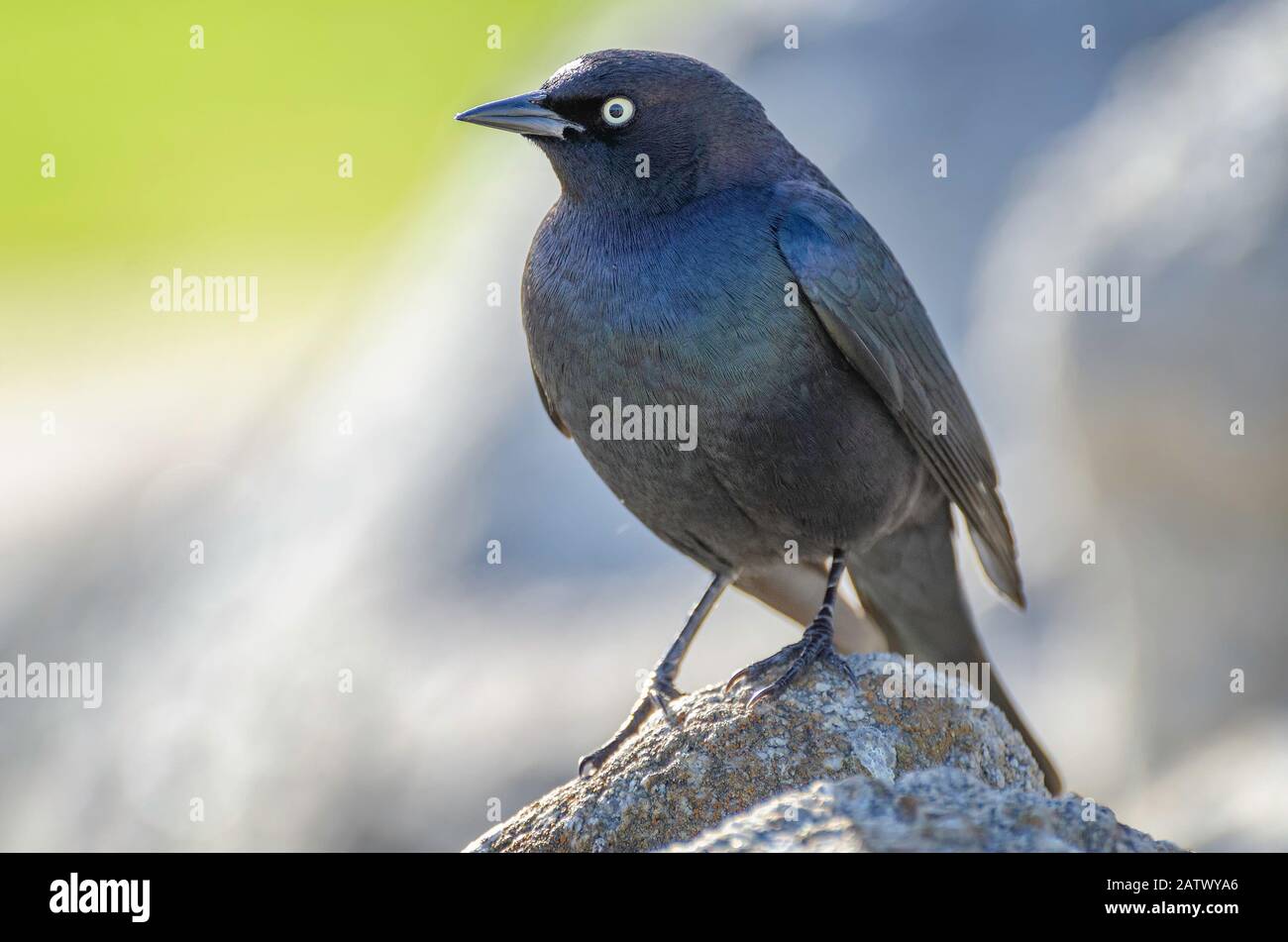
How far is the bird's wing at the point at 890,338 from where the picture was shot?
5043 mm

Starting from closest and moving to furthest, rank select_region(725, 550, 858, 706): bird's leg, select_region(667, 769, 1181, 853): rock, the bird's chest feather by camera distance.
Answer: select_region(667, 769, 1181, 853): rock → the bird's chest feather → select_region(725, 550, 858, 706): bird's leg

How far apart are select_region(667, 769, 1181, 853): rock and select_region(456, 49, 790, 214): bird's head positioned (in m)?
2.37

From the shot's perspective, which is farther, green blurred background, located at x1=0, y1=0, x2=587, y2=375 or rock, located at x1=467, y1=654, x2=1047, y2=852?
green blurred background, located at x1=0, y1=0, x2=587, y2=375

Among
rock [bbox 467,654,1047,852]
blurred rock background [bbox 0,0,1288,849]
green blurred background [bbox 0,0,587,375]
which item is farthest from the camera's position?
green blurred background [bbox 0,0,587,375]

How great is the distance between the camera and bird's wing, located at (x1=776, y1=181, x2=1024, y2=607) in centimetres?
504

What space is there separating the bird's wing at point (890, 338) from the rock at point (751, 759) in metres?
0.95

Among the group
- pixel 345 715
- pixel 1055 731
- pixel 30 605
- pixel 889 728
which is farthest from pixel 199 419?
pixel 889 728

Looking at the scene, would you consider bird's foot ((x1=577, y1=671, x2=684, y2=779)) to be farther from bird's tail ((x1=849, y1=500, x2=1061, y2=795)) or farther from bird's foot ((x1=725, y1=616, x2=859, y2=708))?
bird's tail ((x1=849, y1=500, x2=1061, y2=795))

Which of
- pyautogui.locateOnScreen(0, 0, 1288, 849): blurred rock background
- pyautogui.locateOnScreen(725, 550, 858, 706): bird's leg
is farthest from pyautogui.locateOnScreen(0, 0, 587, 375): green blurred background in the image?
pyautogui.locateOnScreen(725, 550, 858, 706): bird's leg

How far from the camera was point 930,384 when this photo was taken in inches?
221

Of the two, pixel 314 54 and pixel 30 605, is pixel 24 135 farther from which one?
pixel 30 605

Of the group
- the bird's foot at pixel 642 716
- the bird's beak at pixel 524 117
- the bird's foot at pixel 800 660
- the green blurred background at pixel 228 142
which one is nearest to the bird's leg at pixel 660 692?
the bird's foot at pixel 642 716

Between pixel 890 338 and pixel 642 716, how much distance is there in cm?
163
